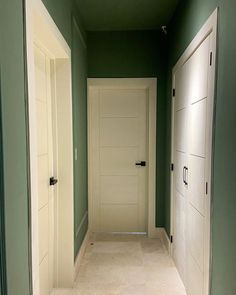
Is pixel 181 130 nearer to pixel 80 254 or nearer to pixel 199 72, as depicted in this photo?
pixel 199 72

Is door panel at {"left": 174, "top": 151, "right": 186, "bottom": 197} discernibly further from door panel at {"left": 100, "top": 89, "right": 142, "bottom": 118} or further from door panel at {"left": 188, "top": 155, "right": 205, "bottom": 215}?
door panel at {"left": 100, "top": 89, "right": 142, "bottom": 118}

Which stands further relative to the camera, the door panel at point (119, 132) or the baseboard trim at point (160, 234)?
the door panel at point (119, 132)

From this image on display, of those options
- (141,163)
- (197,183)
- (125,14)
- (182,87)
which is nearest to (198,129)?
(197,183)

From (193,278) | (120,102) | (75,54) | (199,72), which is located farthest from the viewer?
(120,102)

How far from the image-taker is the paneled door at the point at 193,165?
63.5 inches

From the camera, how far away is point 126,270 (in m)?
2.49

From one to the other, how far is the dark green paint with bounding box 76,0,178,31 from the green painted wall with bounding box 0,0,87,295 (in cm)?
168

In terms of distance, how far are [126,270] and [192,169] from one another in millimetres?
1332

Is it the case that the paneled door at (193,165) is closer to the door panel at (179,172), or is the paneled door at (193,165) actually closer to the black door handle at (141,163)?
the door panel at (179,172)

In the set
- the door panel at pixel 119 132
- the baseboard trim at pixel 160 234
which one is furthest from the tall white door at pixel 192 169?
the door panel at pixel 119 132

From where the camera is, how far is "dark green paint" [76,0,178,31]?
2.49 meters

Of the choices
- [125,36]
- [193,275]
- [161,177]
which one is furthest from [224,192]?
[125,36]

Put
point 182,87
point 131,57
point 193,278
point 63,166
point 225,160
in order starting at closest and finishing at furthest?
point 225,160 < point 193,278 < point 63,166 < point 182,87 < point 131,57

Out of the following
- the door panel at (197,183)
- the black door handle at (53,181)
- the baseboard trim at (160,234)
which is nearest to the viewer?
the door panel at (197,183)
